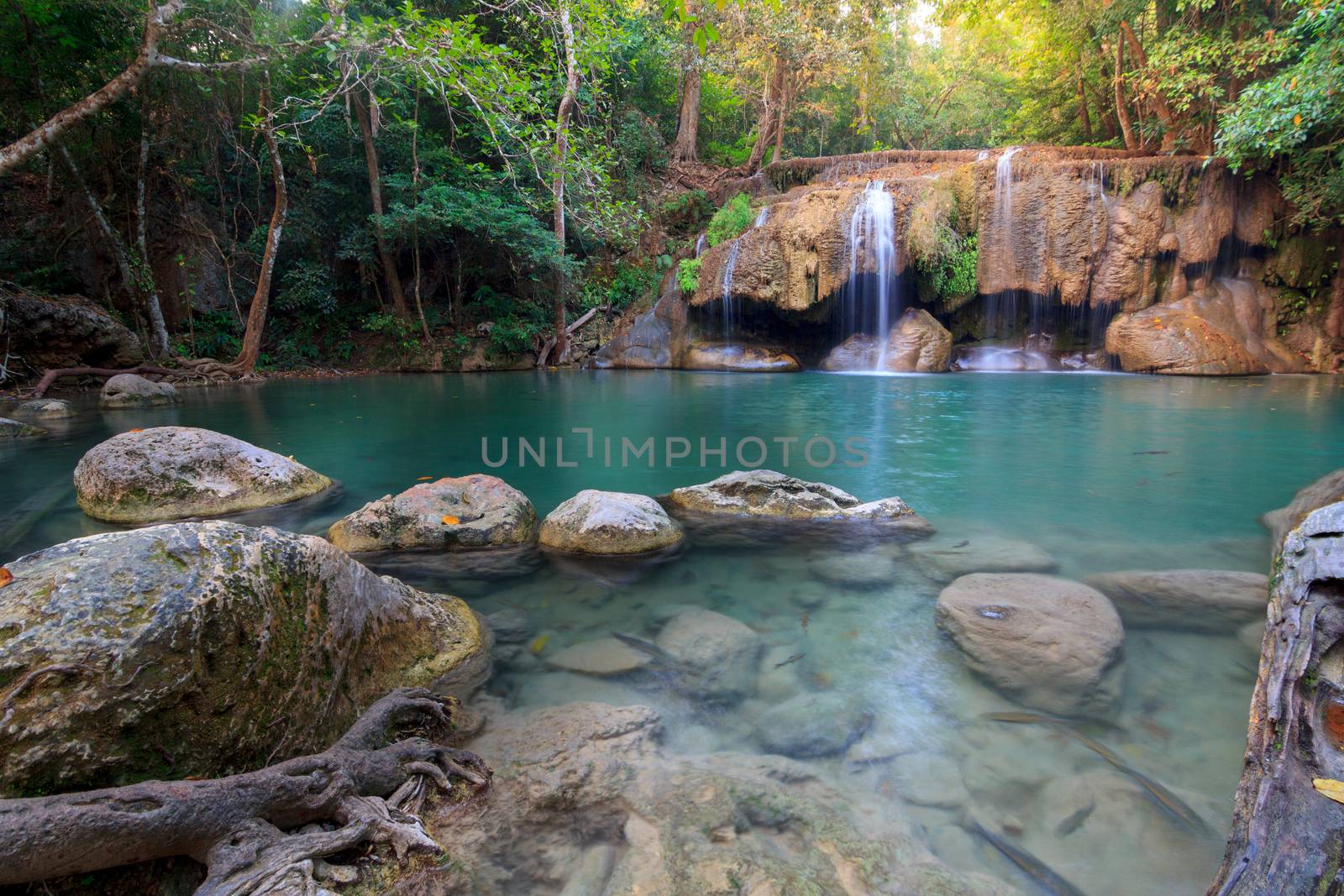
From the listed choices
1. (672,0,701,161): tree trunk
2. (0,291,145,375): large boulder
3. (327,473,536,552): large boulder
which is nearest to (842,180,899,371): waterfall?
(672,0,701,161): tree trunk

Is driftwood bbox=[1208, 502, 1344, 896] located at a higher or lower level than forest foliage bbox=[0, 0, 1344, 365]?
lower

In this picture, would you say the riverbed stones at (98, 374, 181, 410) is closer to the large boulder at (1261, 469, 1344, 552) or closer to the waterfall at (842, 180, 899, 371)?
the large boulder at (1261, 469, 1344, 552)

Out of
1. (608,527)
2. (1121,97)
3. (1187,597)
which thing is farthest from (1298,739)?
(1121,97)

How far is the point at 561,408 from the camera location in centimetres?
1011

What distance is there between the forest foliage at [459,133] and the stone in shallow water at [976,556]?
543cm

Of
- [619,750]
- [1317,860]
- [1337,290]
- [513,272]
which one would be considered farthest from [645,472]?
[1337,290]

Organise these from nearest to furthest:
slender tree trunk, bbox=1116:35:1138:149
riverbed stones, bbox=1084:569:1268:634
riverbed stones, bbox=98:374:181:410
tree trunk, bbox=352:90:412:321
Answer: riverbed stones, bbox=1084:569:1268:634 → riverbed stones, bbox=98:374:181:410 → tree trunk, bbox=352:90:412:321 → slender tree trunk, bbox=1116:35:1138:149

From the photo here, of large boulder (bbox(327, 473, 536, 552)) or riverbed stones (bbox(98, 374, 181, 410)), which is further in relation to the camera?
riverbed stones (bbox(98, 374, 181, 410))

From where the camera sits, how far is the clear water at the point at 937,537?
6.19 ft

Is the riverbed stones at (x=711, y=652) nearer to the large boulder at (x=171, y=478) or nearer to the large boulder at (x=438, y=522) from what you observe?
the large boulder at (x=438, y=522)

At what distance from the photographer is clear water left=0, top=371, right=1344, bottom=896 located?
189 cm

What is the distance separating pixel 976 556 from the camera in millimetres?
3752

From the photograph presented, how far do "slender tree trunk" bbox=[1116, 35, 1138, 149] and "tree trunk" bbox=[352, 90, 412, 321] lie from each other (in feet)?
59.9

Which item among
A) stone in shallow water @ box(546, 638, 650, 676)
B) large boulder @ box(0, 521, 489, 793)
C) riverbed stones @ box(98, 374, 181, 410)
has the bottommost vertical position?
stone in shallow water @ box(546, 638, 650, 676)
